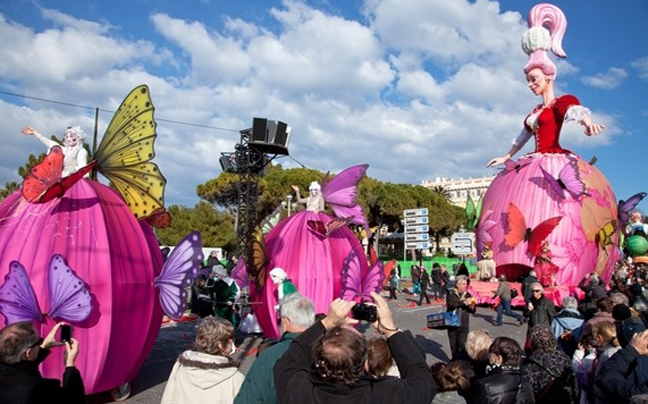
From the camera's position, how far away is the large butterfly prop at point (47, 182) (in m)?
5.04

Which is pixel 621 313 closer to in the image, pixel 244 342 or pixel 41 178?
pixel 41 178

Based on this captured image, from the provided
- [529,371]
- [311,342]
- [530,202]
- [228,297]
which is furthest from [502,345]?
[530,202]

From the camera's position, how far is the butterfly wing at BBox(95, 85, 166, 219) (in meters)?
6.02

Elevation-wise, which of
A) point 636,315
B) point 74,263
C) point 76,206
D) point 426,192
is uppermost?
point 426,192

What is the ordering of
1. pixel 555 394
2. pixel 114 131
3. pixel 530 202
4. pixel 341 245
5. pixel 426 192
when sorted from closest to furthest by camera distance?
pixel 555 394 < pixel 114 131 < pixel 341 245 < pixel 530 202 < pixel 426 192

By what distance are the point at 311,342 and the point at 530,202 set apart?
12833 mm

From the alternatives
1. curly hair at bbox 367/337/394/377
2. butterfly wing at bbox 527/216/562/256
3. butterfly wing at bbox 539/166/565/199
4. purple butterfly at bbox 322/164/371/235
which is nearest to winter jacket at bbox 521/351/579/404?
curly hair at bbox 367/337/394/377

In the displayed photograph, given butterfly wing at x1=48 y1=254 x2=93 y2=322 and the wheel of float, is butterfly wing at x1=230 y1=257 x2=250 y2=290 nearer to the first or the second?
the wheel of float

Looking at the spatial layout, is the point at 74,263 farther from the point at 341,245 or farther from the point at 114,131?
the point at 341,245

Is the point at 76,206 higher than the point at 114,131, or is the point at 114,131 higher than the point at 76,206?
the point at 114,131

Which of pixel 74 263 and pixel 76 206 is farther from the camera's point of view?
pixel 76 206

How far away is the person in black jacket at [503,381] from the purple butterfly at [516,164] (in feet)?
41.1

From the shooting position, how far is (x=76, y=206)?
5352 millimetres

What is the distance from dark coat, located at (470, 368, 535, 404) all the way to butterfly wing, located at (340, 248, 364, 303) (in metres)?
5.02
